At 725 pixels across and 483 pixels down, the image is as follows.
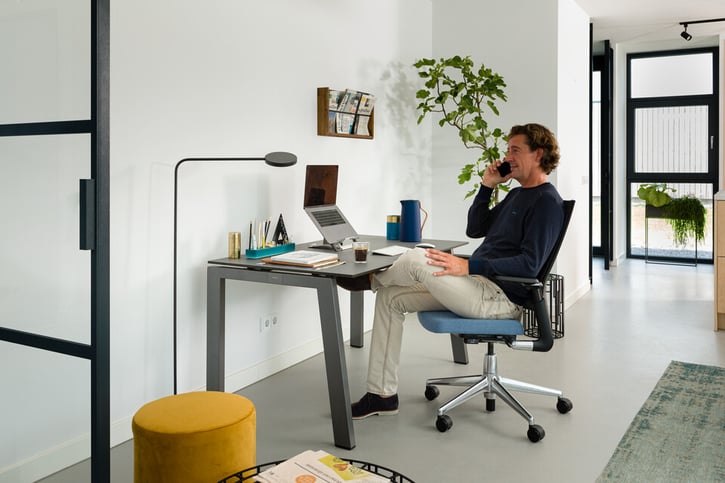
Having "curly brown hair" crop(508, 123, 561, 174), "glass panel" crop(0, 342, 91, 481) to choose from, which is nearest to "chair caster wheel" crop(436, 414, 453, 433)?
"curly brown hair" crop(508, 123, 561, 174)

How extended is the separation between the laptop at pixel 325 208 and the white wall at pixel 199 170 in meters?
0.29

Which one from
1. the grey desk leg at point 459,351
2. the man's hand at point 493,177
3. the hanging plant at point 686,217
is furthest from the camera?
the hanging plant at point 686,217

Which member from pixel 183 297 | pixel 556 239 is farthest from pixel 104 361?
pixel 556 239

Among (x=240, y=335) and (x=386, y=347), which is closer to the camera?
(x=386, y=347)

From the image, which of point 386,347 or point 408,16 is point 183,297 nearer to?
point 386,347

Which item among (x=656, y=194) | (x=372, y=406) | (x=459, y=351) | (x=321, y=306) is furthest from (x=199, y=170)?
(x=656, y=194)

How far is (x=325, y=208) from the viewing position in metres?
A: 3.74

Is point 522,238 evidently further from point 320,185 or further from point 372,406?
point 320,185

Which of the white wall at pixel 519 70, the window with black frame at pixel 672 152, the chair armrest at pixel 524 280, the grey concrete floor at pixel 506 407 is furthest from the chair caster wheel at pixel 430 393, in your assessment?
the window with black frame at pixel 672 152

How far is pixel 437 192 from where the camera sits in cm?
570

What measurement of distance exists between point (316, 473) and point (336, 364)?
4.10 ft

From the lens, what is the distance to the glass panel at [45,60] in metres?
1.89

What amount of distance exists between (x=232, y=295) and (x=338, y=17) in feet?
6.61

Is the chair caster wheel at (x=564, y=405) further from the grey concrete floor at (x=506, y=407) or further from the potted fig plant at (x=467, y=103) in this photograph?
the potted fig plant at (x=467, y=103)
